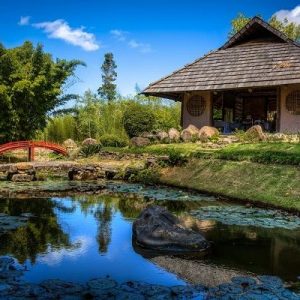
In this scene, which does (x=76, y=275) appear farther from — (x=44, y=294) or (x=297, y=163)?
(x=297, y=163)

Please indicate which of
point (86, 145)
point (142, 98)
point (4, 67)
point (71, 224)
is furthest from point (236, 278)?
point (142, 98)

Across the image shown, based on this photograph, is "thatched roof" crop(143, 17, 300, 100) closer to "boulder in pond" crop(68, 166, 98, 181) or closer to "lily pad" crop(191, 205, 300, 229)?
"boulder in pond" crop(68, 166, 98, 181)

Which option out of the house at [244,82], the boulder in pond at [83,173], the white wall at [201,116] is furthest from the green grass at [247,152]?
the house at [244,82]

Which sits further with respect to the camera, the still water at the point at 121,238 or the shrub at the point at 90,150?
the shrub at the point at 90,150

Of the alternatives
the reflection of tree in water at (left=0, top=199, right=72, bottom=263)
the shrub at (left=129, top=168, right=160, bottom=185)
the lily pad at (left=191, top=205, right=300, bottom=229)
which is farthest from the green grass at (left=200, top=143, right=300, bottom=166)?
the reflection of tree in water at (left=0, top=199, right=72, bottom=263)

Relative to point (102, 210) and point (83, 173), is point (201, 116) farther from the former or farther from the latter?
point (102, 210)

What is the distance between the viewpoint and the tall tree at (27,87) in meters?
23.6

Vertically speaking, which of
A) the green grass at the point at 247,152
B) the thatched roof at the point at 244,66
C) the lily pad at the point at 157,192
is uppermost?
the thatched roof at the point at 244,66

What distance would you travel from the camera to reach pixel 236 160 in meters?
16.4

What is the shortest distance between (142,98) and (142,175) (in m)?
20.2

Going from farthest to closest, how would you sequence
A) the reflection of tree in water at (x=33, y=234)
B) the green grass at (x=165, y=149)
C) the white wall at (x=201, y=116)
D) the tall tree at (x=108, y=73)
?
1. the tall tree at (x=108, y=73)
2. the white wall at (x=201, y=116)
3. the green grass at (x=165, y=149)
4. the reflection of tree in water at (x=33, y=234)

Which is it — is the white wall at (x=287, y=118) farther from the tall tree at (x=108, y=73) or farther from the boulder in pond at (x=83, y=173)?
the tall tree at (x=108, y=73)

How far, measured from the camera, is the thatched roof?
872 inches

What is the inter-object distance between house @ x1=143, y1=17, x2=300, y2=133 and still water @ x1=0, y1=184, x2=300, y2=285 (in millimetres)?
10437
